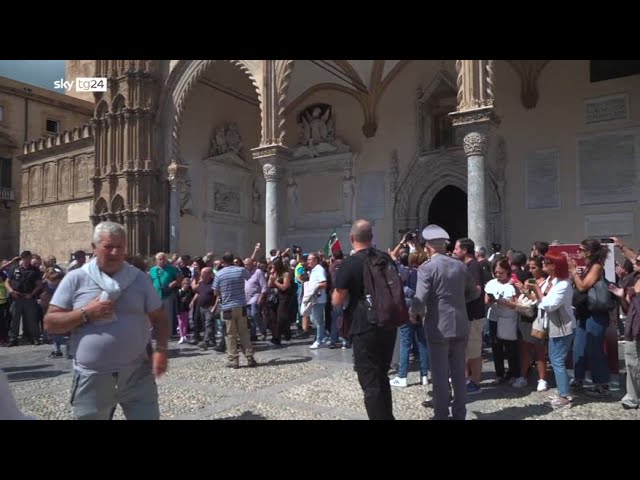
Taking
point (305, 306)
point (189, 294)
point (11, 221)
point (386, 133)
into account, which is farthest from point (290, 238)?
point (11, 221)

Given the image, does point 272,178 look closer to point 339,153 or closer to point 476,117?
point 339,153

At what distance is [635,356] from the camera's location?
16.4ft

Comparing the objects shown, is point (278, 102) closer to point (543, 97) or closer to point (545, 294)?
point (543, 97)

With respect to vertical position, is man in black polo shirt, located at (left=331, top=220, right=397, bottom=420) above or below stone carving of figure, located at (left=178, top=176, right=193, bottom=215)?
below

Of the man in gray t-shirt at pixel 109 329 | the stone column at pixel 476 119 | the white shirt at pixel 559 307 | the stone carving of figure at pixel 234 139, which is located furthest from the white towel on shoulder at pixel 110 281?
the stone carving of figure at pixel 234 139

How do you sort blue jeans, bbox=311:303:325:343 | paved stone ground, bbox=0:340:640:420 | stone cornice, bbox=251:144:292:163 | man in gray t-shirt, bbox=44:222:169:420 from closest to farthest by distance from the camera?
man in gray t-shirt, bbox=44:222:169:420
paved stone ground, bbox=0:340:640:420
blue jeans, bbox=311:303:325:343
stone cornice, bbox=251:144:292:163

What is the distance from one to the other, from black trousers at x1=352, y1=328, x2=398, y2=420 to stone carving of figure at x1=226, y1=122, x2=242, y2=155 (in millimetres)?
16547

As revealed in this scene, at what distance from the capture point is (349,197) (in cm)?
1814

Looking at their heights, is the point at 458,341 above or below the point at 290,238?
below

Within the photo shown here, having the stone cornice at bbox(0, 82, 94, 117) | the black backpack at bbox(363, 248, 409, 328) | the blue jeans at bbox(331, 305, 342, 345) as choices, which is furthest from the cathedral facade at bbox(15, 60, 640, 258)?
the stone cornice at bbox(0, 82, 94, 117)

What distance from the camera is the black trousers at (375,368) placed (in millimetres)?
3869

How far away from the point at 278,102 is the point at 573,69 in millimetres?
8097

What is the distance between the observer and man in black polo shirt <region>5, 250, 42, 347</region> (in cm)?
1027

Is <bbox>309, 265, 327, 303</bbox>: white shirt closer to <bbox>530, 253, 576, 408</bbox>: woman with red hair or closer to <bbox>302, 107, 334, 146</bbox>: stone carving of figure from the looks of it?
<bbox>530, 253, 576, 408</bbox>: woman with red hair
